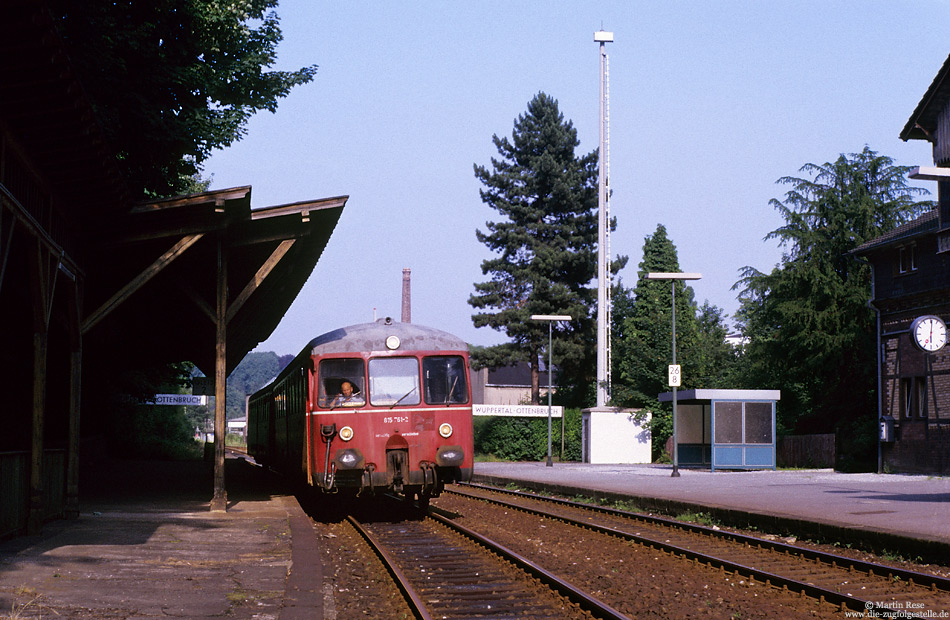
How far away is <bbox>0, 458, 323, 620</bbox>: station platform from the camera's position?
7.68m

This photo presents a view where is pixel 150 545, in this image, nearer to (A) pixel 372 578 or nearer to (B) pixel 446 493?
(A) pixel 372 578

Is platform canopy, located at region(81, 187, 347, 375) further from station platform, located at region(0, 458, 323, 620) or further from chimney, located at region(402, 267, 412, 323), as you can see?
chimney, located at region(402, 267, 412, 323)

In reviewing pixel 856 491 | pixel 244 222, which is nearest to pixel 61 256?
pixel 244 222

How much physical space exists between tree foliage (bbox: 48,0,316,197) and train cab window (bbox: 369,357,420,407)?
1059 cm

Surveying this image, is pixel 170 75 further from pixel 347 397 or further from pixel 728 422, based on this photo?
pixel 728 422

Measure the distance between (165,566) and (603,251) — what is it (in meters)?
39.7

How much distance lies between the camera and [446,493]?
24609mm

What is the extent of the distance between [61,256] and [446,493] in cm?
1297

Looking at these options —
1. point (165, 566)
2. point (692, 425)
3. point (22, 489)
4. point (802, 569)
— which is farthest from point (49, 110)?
point (692, 425)

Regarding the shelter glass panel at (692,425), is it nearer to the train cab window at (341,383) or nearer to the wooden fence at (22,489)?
the train cab window at (341,383)

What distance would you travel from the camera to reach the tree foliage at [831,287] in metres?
45.3

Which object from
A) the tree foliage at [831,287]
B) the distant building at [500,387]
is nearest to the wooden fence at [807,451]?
the tree foliage at [831,287]

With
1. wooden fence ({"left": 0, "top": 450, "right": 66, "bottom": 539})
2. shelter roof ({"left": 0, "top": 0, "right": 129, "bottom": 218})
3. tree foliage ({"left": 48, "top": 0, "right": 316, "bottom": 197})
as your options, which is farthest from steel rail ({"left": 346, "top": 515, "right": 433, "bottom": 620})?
tree foliage ({"left": 48, "top": 0, "right": 316, "bottom": 197})

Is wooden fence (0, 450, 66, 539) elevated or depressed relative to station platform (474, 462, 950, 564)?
elevated
